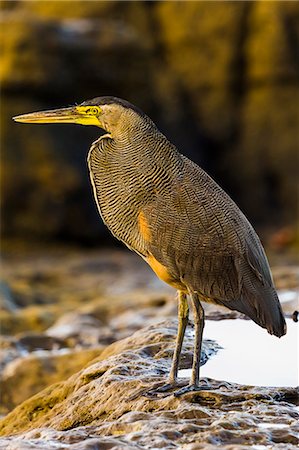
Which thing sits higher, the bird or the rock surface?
the bird

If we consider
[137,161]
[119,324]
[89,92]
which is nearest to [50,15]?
[89,92]

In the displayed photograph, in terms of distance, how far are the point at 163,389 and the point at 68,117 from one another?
1526 mm

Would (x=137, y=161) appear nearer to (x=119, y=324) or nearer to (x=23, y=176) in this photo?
(x=119, y=324)

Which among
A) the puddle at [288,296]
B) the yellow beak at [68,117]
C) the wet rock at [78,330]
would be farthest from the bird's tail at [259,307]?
the wet rock at [78,330]

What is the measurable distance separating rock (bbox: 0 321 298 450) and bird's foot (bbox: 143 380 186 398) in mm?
30

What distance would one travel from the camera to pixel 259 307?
4617 millimetres

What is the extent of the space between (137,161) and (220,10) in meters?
16.0

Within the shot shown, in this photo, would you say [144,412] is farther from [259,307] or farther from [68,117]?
[68,117]

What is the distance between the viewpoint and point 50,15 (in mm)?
20766

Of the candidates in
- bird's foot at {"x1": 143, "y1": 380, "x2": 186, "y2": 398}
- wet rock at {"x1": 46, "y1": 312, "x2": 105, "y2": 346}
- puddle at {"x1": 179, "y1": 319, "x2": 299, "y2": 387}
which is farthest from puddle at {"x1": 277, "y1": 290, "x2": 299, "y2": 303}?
bird's foot at {"x1": 143, "y1": 380, "x2": 186, "y2": 398}

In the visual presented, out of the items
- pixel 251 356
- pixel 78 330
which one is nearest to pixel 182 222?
pixel 251 356

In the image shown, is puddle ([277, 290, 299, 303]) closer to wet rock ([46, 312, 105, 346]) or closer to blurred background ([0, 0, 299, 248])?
wet rock ([46, 312, 105, 346])

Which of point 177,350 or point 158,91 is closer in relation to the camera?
point 177,350

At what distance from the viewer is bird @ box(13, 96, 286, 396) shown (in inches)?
177
